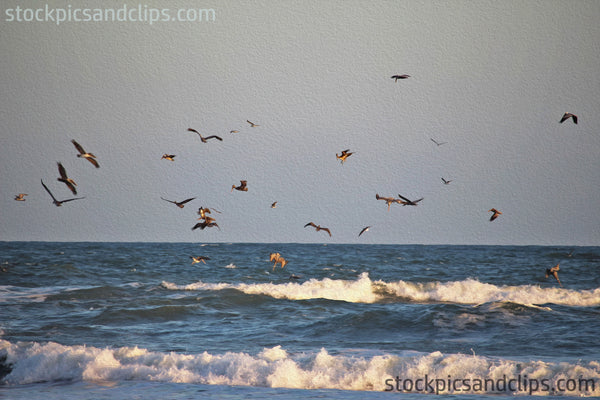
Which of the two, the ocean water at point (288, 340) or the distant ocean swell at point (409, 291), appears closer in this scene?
the ocean water at point (288, 340)

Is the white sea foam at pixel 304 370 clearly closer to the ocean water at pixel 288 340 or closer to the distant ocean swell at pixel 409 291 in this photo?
the ocean water at pixel 288 340

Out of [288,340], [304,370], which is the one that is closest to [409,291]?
[288,340]

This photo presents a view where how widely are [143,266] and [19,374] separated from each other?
24904 millimetres

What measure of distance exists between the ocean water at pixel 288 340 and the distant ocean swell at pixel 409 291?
92mm

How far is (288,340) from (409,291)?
43.3 feet

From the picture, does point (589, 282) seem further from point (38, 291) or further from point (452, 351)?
point (38, 291)

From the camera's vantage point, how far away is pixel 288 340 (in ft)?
51.7

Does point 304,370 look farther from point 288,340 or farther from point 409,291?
point 409,291

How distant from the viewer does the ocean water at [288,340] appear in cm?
Answer: 1170

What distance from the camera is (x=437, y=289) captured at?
1126 inches

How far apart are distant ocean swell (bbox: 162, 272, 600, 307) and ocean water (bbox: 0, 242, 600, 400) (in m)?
0.09

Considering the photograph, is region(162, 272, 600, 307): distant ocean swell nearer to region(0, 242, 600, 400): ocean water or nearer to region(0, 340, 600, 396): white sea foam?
region(0, 242, 600, 400): ocean water

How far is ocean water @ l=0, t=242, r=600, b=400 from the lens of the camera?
11703mm

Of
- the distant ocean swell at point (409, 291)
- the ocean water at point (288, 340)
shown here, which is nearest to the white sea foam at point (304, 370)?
the ocean water at point (288, 340)
